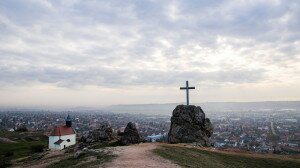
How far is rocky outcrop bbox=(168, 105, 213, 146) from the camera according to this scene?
41062 mm

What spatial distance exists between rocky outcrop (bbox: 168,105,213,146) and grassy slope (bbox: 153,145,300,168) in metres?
6.65

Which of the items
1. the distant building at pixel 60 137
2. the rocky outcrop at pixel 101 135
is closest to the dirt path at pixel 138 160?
the rocky outcrop at pixel 101 135

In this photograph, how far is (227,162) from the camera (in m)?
31.0

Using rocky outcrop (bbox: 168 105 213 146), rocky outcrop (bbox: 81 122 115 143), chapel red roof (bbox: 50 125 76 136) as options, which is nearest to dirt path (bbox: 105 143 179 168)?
rocky outcrop (bbox: 168 105 213 146)

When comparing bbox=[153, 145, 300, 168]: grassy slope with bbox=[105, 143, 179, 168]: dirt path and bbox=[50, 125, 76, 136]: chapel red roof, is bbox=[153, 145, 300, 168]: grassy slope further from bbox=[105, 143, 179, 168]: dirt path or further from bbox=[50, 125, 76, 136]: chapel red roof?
bbox=[50, 125, 76, 136]: chapel red roof

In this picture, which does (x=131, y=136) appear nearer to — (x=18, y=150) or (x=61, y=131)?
(x=61, y=131)

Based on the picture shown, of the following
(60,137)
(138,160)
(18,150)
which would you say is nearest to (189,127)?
(138,160)

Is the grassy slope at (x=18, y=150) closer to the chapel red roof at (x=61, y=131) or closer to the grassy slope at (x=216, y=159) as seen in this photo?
the chapel red roof at (x=61, y=131)

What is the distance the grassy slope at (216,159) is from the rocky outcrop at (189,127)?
262 inches

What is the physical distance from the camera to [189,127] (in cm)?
4156

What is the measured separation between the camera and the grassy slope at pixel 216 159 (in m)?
27.3

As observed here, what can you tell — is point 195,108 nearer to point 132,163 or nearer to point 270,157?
point 270,157

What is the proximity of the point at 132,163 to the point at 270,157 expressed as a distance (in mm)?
17455

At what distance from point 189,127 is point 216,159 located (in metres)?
10.3
